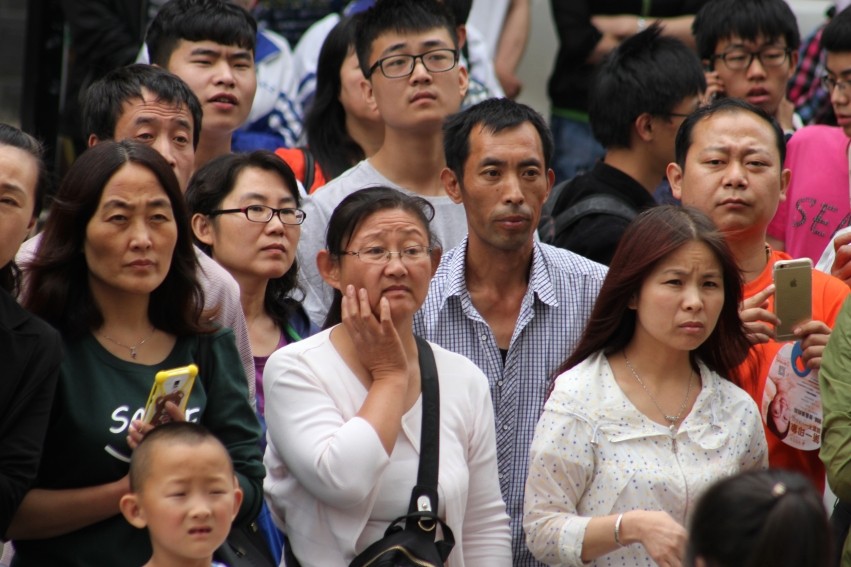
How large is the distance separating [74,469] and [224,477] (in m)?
0.48

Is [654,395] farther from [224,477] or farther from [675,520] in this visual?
[224,477]

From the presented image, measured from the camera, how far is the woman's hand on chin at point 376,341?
4.30 metres

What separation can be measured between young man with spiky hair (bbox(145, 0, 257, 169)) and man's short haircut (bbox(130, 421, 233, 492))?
2482 mm

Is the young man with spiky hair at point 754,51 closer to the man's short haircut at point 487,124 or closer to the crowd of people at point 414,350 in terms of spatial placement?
the crowd of people at point 414,350

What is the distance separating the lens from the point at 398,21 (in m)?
6.19

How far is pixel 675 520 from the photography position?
4215 millimetres

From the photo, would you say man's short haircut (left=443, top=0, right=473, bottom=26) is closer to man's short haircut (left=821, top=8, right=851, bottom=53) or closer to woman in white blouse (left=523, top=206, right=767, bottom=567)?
man's short haircut (left=821, top=8, right=851, bottom=53)

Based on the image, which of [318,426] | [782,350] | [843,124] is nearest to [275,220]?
[318,426]

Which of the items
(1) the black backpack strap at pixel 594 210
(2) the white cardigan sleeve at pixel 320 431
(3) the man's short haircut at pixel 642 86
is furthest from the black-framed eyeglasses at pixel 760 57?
(2) the white cardigan sleeve at pixel 320 431

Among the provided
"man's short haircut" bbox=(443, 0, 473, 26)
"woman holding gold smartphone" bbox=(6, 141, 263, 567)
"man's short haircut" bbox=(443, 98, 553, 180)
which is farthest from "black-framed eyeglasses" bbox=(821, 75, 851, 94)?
"woman holding gold smartphone" bbox=(6, 141, 263, 567)

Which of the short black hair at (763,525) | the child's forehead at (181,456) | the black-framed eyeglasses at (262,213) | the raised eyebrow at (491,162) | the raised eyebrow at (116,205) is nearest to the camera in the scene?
the short black hair at (763,525)

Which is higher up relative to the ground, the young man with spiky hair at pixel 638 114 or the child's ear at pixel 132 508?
the young man with spiky hair at pixel 638 114

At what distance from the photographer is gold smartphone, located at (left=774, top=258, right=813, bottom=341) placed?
4754mm

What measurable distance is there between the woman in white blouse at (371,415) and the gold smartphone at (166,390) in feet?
1.02
